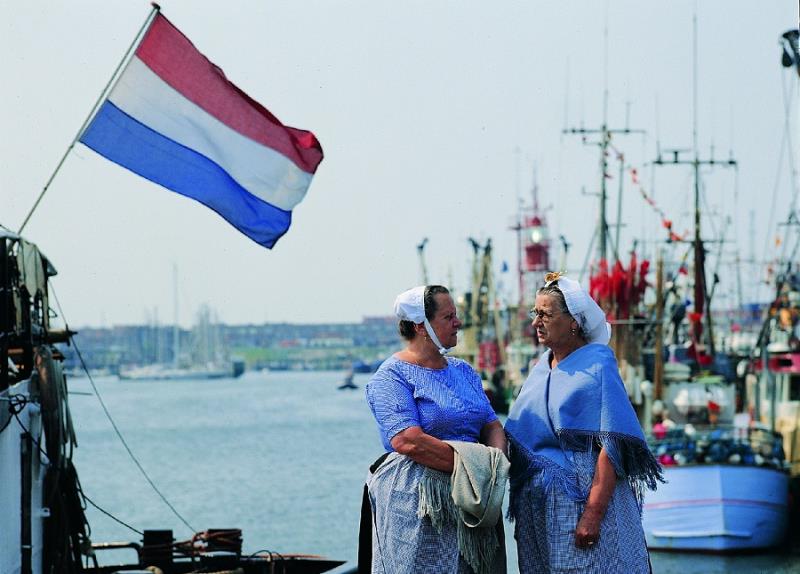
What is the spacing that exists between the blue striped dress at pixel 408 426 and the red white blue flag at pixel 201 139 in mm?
3352

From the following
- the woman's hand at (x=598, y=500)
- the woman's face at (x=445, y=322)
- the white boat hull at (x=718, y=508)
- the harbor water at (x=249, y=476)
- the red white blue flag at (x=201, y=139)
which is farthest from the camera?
the harbor water at (x=249, y=476)

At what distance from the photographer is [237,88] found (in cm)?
946

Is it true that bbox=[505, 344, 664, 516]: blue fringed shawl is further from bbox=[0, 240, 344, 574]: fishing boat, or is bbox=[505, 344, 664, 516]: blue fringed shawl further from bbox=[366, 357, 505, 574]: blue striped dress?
bbox=[0, 240, 344, 574]: fishing boat

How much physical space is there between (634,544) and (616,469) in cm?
38

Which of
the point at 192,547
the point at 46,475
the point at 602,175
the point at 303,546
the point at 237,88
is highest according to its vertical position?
the point at 602,175

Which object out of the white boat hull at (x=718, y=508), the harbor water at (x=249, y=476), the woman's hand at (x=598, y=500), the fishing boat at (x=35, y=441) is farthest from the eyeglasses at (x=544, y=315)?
the white boat hull at (x=718, y=508)

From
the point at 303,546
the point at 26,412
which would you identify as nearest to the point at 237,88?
the point at 26,412

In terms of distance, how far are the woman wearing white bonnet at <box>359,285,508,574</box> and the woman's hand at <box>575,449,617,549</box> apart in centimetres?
38

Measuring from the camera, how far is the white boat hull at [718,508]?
24922mm

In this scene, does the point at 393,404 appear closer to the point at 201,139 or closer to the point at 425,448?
the point at 425,448

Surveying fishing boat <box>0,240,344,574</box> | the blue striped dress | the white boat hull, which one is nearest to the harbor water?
the white boat hull

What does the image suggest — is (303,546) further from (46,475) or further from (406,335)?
(406,335)

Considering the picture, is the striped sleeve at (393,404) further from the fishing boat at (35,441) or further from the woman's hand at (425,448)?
the fishing boat at (35,441)

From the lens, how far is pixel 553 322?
6.40 m
